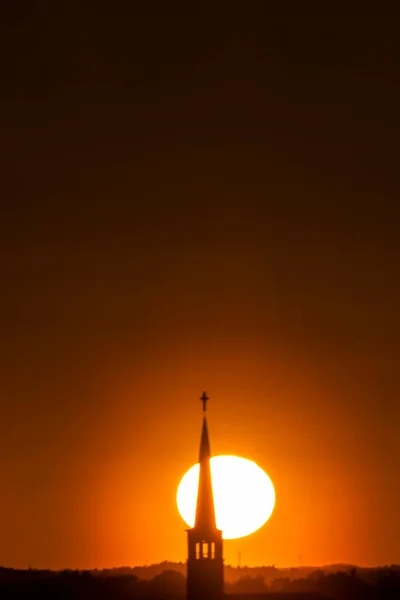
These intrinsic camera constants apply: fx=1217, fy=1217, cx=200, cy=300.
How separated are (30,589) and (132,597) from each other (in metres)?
12.1

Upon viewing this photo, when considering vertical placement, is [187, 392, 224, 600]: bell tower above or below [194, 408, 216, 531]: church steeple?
below

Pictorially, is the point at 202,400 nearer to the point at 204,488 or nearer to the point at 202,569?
the point at 204,488

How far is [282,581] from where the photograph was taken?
121 meters

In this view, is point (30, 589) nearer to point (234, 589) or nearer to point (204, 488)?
point (234, 589)

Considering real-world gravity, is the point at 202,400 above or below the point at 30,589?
above

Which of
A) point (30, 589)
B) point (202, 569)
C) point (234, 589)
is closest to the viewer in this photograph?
point (202, 569)

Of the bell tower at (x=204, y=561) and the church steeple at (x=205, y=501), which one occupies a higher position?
the church steeple at (x=205, y=501)

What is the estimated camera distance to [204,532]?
93.1 meters

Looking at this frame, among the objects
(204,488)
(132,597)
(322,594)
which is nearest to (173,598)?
(132,597)

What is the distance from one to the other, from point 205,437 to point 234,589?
2049cm

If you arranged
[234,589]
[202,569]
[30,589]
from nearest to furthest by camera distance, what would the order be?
[202,569] → [234,589] → [30,589]

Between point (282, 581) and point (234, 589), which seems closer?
point (234, 589)

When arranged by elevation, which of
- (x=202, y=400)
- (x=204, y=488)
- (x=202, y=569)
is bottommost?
(x=202, y=569)

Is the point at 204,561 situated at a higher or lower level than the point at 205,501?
lower
